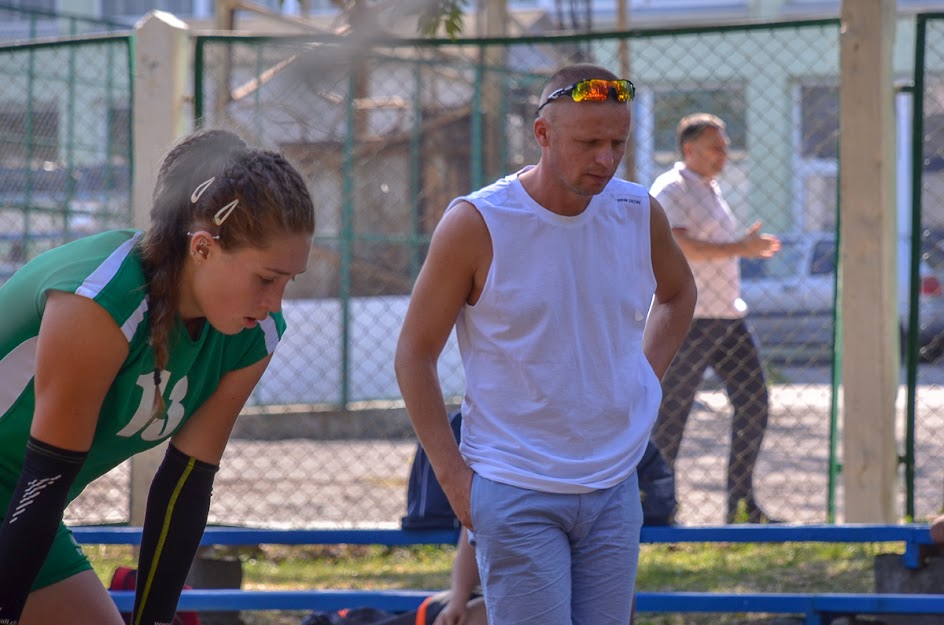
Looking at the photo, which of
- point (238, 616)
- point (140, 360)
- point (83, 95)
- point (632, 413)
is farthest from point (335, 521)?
point (83, 95)

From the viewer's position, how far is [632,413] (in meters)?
2.77

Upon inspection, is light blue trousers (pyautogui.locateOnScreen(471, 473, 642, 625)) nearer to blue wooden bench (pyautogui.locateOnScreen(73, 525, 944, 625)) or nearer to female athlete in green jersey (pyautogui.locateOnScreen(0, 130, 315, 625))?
female athlete in green jersey (pyautogui.locateOnScreen(0, 130, 315, 625))

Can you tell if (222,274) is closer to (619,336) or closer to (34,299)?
(34,299)

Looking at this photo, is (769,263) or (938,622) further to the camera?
(769,263)

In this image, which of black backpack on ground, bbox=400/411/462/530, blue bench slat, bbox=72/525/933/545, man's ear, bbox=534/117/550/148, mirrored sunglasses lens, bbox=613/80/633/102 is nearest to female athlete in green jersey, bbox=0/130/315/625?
man's ear, bbox=534/117/550/148

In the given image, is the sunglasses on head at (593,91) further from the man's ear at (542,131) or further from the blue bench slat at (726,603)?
the blue bench slat at (726,603)

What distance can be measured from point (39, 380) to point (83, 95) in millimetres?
10522

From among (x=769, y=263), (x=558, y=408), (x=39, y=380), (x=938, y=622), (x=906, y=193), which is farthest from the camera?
(x=906, y=193)

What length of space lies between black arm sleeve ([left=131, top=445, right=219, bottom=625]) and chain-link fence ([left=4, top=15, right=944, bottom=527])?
2.88 meters

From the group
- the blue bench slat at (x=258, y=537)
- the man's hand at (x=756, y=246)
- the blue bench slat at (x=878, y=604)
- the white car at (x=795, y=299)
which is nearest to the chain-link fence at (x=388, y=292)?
the white car at (x=795, y=299)

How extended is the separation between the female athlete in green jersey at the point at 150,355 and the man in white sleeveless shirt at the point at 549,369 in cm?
49

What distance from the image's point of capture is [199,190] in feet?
7.20

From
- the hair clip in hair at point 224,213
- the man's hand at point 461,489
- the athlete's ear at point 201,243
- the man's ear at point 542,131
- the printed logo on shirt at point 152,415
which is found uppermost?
the man's ear at point 542,131

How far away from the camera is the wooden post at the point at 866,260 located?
519 centimetres
